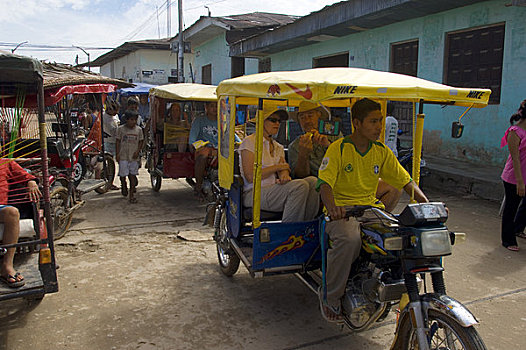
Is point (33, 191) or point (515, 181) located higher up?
point (33, 191)

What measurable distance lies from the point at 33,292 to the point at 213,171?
4.39m

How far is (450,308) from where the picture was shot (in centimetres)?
235

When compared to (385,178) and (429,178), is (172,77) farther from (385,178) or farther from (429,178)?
(385,178)

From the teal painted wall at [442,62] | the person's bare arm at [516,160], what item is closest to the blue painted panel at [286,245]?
the person's bare arm at [516,160]

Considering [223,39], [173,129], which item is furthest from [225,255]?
[223,39]

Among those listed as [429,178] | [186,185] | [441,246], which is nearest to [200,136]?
[186,185]

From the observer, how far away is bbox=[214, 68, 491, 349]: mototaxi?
2.50 m

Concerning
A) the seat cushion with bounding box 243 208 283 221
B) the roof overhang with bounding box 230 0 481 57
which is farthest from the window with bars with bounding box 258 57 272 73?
the seat cushion with bounding box 243 208 283 221

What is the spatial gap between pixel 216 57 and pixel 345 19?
35.9ft

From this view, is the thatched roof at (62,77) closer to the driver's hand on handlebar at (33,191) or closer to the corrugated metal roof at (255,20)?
the driver's hand on handlebar at (33,191)

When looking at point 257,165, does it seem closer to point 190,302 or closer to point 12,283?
point 190,302

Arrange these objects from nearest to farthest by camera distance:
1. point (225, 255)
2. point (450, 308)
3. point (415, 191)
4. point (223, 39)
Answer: point (450, 308) < point (415, 191) < point (225, 255) < point (223, 39)

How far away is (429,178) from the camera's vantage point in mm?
8969

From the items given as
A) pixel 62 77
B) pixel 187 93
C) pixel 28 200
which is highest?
pixel 62 77
